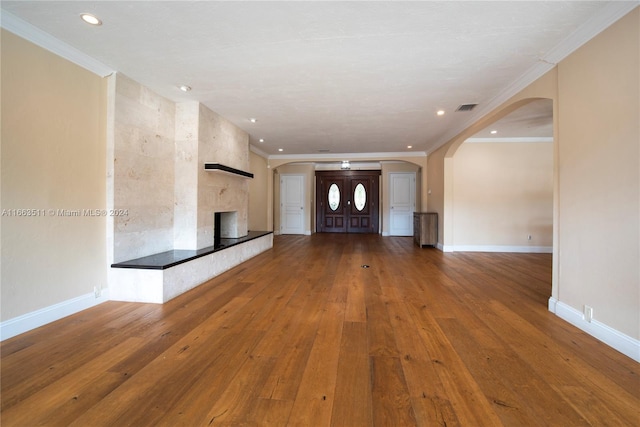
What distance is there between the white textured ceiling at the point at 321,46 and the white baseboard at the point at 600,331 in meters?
2.39

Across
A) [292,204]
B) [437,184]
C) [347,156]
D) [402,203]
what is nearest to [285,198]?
[292,204]

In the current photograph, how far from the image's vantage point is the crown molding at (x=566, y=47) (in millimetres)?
1867

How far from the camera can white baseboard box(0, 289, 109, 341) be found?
2035mm

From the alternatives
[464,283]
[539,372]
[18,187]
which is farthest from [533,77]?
[18,187]

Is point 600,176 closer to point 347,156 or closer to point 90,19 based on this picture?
point 90,19

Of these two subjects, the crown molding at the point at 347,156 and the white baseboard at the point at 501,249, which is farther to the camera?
the crown molding at the point at 347,156

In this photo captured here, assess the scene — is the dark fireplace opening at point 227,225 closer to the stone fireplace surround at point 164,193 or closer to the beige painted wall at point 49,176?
the stone fireplace surround at point 164,193

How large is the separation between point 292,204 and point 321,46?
7.23 m

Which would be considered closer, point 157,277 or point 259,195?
point 157,277

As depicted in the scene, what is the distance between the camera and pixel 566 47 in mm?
2320

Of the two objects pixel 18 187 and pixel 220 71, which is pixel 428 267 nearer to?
pixel 220 71

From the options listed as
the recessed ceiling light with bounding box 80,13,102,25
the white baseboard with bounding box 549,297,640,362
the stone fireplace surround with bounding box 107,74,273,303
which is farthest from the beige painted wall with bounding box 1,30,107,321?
the white baseboard with bounding box 549,297,640,362

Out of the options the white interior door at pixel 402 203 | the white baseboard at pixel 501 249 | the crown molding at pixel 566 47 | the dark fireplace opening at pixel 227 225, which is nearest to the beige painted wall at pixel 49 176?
the dark fireplace opening at pixel 227 225

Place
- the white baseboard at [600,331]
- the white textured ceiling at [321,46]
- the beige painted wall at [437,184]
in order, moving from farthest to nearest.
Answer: the beige painted wall at [437,184] → the white textured ceiling at [321,46] → the white baseboard at [600,331]
